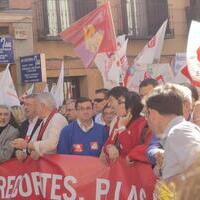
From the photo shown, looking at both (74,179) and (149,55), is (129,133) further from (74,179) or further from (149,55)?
(149,55)

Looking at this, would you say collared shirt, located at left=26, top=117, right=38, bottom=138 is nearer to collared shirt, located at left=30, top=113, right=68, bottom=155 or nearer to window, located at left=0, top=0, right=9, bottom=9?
collared shirt, located at left=30, top=113, right=68, bottom=155

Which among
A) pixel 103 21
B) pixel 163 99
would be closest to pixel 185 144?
pixel 163 99

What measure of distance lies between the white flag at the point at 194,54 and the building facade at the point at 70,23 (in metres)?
7.36

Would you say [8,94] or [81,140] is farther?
[8,94]

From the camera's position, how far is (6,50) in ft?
47.1

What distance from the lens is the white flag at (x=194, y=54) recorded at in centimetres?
640

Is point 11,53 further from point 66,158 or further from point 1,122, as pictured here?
point 66,158

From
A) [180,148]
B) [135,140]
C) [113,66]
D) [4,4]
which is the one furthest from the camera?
[4,4]

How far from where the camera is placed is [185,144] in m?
3.33

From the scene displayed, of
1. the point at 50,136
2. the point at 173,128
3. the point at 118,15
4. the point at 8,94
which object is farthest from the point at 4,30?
the point at 173,128

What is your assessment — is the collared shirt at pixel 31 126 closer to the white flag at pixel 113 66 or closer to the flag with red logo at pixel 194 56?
the flag with red logo at pixel 194 56

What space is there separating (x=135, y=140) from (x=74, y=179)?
3.05ft

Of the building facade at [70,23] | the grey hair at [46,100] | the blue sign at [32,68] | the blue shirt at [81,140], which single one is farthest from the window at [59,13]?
the blue shirt at [81,140]

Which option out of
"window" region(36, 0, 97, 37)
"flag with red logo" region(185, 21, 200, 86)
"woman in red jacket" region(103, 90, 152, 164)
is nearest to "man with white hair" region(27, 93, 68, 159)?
"woman in red jacket" region(103, 90, 152, 164)
